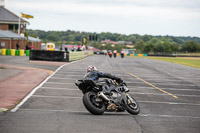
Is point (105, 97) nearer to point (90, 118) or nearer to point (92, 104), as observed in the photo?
point (92, 104)

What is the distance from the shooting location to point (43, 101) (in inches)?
522

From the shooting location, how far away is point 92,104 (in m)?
10.2

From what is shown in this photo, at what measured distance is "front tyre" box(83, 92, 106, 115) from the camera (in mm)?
10164

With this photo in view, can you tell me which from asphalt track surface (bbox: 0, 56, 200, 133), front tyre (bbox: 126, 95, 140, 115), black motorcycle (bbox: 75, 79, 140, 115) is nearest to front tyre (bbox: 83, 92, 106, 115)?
black motorcycle (bbox: 75, 79, 140, 115)

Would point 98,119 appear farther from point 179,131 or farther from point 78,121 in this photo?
point 179,131

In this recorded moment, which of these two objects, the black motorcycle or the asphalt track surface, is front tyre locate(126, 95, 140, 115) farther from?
the asphalt track surface

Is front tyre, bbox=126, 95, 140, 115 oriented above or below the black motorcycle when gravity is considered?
below

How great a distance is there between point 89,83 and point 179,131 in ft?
10.3

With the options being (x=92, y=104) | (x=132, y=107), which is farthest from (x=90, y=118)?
(x=132, y=107)

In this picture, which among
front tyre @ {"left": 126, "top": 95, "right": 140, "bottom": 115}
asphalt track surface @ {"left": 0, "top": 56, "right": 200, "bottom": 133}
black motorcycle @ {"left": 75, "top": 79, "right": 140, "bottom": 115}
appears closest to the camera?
asphalt track surface @ {"left": 0, "top": 56, "right": 200, "bottom": 133}

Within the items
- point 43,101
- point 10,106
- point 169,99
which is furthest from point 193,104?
point 10,106

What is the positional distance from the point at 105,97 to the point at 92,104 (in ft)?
1.44

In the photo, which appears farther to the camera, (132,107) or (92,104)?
(132,107)

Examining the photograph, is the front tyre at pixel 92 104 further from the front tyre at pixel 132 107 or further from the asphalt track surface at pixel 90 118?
the front tyre at pixel 132 107
